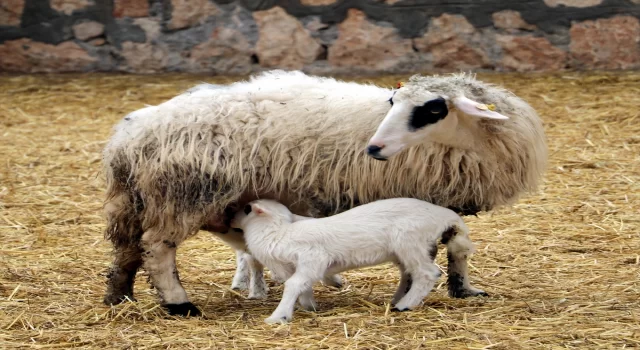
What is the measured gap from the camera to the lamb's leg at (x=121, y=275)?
452 centimetres

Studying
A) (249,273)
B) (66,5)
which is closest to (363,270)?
(249,273)

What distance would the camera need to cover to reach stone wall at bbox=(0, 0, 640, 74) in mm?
8523

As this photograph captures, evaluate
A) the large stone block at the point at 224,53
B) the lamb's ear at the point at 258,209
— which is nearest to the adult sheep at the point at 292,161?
the lamb's ear at the point at 258,209

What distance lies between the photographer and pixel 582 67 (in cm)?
870

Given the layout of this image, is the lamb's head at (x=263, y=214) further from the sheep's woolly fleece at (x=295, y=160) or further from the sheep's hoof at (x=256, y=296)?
the sheep's hoof at (x=256, y=296)

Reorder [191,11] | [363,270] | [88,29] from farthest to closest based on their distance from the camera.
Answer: [88,29] → [191,11] → [363,270]

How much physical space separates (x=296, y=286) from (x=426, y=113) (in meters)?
0.88

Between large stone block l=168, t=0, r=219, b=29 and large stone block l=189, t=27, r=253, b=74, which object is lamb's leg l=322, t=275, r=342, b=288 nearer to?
large stone block l=189, t=27, r=253, b=74

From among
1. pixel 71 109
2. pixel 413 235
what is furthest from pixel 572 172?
pixel 71 109

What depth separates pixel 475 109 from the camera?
13.7 feet

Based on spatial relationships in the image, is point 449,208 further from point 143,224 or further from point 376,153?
point 143,224

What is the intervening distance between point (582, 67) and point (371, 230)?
5150 mm

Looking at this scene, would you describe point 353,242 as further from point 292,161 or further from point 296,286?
point 292,161

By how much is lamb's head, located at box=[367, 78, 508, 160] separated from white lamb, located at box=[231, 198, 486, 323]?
26 cm
